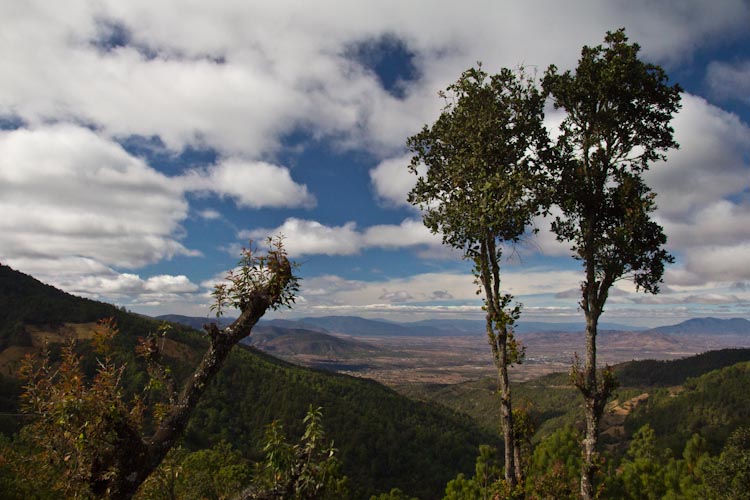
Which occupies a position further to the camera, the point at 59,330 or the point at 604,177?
the point at 59,330

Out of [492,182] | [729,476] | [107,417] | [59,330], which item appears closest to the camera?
[107,417]

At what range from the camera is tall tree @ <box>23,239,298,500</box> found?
6371 millimetres

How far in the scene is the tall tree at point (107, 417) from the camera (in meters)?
6.37

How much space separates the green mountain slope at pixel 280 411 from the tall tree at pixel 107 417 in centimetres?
12570

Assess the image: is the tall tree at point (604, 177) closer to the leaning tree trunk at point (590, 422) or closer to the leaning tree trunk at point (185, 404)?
the leaning tree trunk at point (590, 422)

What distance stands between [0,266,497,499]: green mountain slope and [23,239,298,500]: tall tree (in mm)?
125701

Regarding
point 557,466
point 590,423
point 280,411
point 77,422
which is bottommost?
point 280,411

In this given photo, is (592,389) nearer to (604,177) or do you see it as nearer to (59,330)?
(604,177)

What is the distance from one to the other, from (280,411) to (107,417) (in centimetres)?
16144

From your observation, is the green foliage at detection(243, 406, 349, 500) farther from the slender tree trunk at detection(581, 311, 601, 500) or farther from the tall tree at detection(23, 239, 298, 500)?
the slender tree trunk at detection(581, 311, 601, 500)

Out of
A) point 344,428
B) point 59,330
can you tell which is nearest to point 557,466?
point 344,428

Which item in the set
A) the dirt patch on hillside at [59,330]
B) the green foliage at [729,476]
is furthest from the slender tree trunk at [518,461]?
the dirt patch on hillside at [59,330]

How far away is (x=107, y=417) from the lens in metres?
6.39

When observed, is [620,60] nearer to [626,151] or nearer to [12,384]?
[626,151]
